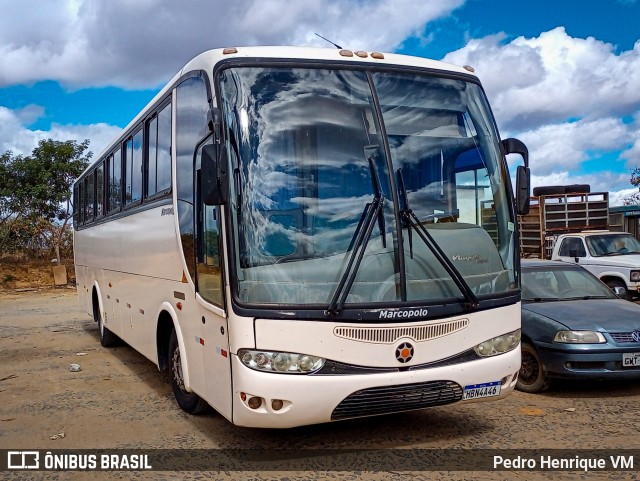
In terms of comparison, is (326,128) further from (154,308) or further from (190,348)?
(154,308)

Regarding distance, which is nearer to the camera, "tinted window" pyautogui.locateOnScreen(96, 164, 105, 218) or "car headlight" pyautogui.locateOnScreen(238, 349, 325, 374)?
"car headlight" pyautogui.locateOnScreen(238, 349, 325, 374)

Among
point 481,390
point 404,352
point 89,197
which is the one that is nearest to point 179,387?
point 404,352

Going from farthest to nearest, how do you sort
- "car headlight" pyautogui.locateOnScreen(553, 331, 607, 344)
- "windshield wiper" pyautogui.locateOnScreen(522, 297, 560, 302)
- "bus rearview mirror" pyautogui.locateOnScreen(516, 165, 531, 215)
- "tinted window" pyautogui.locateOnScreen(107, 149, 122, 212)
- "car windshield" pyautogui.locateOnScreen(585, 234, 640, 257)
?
"car windshield" pyautogui.locateOnScreen(585, 234, 640, 257)
"tinted window" pyautogui.locateOnScreen(107, 149, 122, 212)
"windshield wiper" pyautogui.locateOnScreen(522, 297, 560, 302)
"car headlight" pyautogui.locateOnScreen(553, 331, 607, 344)
"bus rearview mirror" pyautogui.locateOnScreen(516, 165, 531, 215)

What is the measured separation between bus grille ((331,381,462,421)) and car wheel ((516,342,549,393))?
2.58m

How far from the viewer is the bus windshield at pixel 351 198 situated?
4.99 m

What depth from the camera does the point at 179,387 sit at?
6852 millimetres

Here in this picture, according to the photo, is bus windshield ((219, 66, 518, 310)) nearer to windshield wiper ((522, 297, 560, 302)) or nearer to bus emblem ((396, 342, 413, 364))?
bus emblem ((396, 342, 413, 364))

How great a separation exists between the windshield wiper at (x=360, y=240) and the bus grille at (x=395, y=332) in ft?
0.63

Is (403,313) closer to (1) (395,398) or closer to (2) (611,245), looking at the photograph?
(1) (395,398)

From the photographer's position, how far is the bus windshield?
4992 millimetres

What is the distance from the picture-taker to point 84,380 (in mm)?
8750

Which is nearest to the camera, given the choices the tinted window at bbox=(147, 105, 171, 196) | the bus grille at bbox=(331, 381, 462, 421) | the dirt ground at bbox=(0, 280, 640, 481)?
the bus grille at bbox=(331, 381, 462, 421)

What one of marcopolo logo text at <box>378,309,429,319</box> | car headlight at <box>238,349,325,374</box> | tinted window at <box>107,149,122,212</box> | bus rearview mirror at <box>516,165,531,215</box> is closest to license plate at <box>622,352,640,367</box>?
bus rearview mirror at <box>516,165,531,215</box>

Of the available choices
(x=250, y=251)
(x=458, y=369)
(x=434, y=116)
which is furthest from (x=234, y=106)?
(x=458, y=369)
